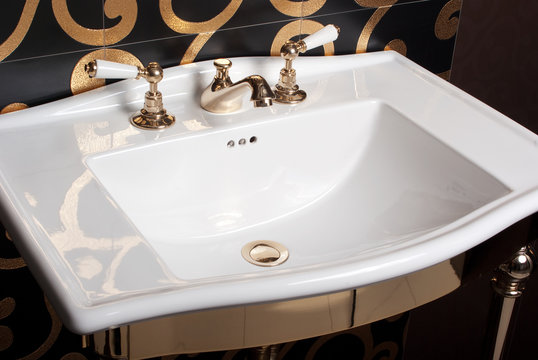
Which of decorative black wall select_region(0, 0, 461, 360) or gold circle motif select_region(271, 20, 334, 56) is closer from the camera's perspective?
decorative black wall select_region(0, 0, 461, 360)

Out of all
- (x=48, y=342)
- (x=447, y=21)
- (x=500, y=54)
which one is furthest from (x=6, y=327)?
(x=500, y=54)

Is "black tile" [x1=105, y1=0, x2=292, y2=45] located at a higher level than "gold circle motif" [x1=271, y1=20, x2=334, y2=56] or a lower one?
higher

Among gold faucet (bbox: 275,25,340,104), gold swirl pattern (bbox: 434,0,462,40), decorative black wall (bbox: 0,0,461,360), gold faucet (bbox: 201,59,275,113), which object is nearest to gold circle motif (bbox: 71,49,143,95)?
decorative black wall (bbox: 0,0,461,360)

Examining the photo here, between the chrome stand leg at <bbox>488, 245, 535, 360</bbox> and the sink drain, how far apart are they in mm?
344

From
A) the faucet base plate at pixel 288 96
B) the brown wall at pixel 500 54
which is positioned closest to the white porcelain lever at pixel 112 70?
the faucet base plate at pixel 288 96

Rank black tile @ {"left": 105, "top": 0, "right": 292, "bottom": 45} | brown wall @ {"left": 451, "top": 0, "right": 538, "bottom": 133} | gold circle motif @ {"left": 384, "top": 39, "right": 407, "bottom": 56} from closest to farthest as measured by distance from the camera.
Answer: black tile @ {"left": 105, "top": 0, "right": 292, "bottom": 45}
gold circle motif @ {"left": 384, "top": 39, "right": 407, "bottom": 56}
brown wall @ {"left": 451, "top": 0, "right": 538, "bottom": 133}

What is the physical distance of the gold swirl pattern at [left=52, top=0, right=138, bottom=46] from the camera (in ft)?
3.33

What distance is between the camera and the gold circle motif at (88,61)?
106 cm

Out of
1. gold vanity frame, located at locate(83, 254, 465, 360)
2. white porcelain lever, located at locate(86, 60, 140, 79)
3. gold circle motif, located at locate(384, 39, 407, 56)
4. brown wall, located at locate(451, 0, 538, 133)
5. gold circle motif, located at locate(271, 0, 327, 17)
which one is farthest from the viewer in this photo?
brown wall, located at locate(451, 0, 538, 133)

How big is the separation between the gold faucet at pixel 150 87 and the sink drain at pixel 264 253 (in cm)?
21

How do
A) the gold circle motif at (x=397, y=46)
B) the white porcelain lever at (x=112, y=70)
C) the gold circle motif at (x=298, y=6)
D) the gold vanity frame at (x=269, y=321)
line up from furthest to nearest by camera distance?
the gold circle motif at (x=397, y=46) → the gold circle motif at (x=298, y=6) → the white porcelain lever at (x=112, y=70) → the gold vanity frame at (x=269, y=321)

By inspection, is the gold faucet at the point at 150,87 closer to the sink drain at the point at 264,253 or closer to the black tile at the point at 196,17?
the black tile at the point at 196,17

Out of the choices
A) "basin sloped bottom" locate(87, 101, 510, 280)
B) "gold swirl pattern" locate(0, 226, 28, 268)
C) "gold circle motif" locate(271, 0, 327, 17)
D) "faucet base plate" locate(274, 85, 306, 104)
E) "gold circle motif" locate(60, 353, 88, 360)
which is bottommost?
"gold circle motif" locate(60, 353, 88, 360)

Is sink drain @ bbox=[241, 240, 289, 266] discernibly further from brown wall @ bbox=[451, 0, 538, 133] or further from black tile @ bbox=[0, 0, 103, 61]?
brown wall @ bbox=[451, 0, 538, 133]
